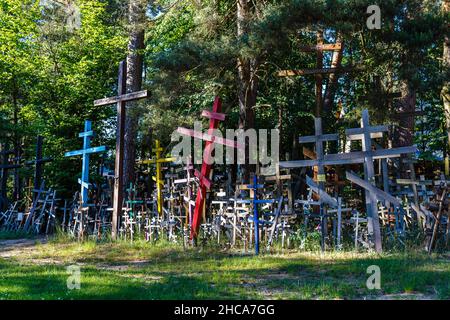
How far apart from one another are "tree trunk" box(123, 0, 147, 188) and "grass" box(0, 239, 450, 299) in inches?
198

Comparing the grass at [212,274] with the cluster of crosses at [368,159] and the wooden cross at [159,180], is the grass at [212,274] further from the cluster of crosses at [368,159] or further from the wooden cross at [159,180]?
the wooden cross at [159,180]

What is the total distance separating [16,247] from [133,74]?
699 cm

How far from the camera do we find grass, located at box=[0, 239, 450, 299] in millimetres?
6109

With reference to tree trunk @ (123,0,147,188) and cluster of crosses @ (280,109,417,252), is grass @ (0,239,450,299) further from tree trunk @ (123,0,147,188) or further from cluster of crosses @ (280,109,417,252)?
tree trunk @ (123,0,147,188)

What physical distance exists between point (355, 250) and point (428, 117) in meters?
14.8

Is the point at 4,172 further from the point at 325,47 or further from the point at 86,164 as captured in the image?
the point at 325,47

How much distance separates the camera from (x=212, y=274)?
7543mm

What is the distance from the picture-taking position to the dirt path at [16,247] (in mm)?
10655

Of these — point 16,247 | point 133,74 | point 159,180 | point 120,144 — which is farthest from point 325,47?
point 16,247

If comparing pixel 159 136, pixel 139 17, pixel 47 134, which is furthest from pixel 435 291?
pixel 47 134

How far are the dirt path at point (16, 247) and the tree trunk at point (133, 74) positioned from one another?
3560 millimetres

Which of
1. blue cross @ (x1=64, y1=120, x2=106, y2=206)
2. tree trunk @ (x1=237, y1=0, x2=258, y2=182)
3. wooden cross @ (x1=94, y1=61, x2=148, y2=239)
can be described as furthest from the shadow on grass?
tree trunk @ (x1=237, y1=0, x2=258, y2=182)

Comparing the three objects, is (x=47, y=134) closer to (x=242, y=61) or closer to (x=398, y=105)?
(x=242, y=61)

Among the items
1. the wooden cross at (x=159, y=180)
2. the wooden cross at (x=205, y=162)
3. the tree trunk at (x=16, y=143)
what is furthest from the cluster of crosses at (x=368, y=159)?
the tree trunk at (x=16, y=143)
